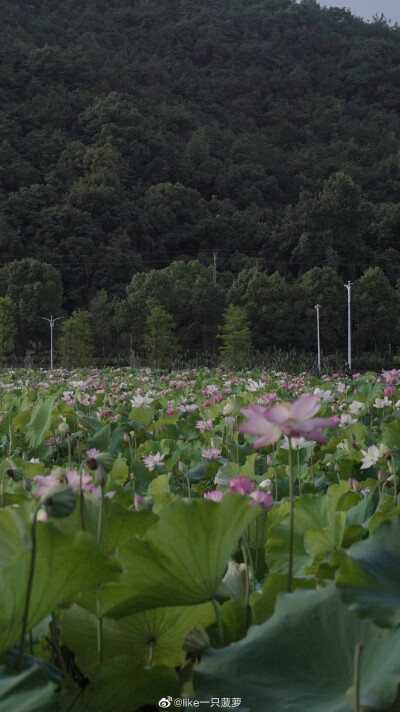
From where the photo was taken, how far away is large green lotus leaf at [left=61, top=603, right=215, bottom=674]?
0.73 metres

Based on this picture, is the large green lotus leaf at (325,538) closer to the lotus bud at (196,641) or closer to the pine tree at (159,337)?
the lotus bud at (196,641)

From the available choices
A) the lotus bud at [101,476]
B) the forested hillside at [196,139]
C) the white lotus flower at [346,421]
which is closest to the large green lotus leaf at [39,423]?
the white lotus flower at [346,421]

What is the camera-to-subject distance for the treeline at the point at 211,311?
39.7 m

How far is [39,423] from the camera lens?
2.92m

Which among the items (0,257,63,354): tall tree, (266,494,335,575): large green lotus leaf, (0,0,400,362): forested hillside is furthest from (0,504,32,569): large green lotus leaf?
(0,0,400,362): forested hillside

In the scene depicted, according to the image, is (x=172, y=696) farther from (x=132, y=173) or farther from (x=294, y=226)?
(x=132, y=173)

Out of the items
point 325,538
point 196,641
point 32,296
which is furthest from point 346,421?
point 32,296

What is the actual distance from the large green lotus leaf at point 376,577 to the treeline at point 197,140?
3989 cm

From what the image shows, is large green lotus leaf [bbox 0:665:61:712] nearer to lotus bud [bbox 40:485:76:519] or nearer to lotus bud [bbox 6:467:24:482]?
lotus bud [bbox 40:485:76:519]

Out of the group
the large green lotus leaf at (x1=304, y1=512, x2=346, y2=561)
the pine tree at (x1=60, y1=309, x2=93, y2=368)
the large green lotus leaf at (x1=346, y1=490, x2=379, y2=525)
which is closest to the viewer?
the large green lotus leaf at (x1=304, y1=512, x2=346, y2=561)

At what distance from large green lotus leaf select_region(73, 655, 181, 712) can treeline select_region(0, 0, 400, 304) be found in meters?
40.0

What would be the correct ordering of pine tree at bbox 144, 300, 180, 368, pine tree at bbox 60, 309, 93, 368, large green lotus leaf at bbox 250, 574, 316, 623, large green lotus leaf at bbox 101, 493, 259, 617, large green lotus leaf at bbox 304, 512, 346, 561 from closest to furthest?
large green lotus leaf at bbox 101, 493, 259, 617, large green lotus leaf at bbox 250, 574, 316, 623, large green lotus leaf at bbox 304, 512, 346, 561, pine tree at bbox 60, 309, 93, 368, pine tree at bbox 144, 300, 180, 368

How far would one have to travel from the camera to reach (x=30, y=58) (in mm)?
71375

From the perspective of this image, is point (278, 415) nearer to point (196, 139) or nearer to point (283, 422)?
point (283, 422)
